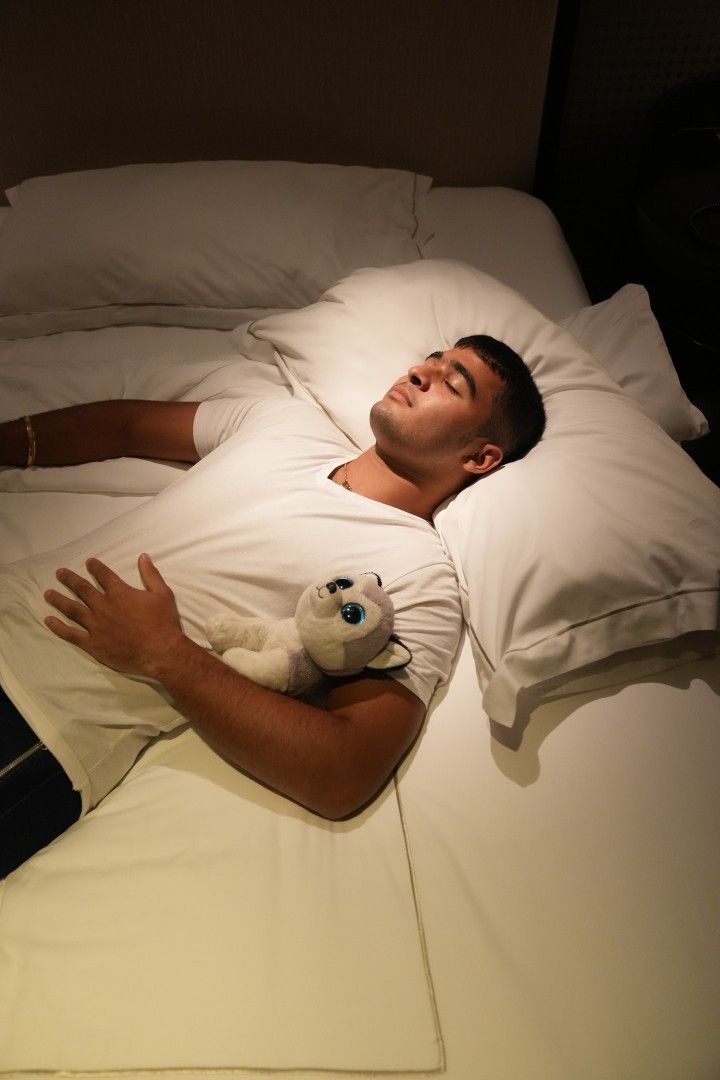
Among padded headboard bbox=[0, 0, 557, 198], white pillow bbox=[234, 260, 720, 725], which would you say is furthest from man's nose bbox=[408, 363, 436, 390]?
padded headboard bbox=[0, 0, 557, 198]

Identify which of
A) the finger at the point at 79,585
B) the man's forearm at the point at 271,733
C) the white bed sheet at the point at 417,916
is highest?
the finger at the point at 79,585

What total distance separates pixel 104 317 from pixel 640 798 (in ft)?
4.88

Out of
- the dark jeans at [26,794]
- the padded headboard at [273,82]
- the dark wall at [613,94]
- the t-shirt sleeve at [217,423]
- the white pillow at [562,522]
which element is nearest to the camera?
the dark jeans at [26,794]

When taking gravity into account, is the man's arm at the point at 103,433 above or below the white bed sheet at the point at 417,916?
above

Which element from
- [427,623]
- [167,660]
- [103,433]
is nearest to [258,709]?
[167,660]

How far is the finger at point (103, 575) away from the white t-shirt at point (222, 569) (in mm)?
33

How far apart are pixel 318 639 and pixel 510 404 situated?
1.83ft

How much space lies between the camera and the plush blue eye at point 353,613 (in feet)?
3.13

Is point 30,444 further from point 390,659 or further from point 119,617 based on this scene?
point 390,659

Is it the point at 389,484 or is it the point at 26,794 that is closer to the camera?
the point at 26,794

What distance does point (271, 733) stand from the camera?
37.6 inches

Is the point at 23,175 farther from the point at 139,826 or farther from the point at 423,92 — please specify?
the point at 139,826

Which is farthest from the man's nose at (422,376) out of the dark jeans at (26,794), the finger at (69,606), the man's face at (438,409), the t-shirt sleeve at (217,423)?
A: the dark jeans at (26,794)

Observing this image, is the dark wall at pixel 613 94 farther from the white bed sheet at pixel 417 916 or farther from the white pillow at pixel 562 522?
the white bed sheet at pixel 417 916
